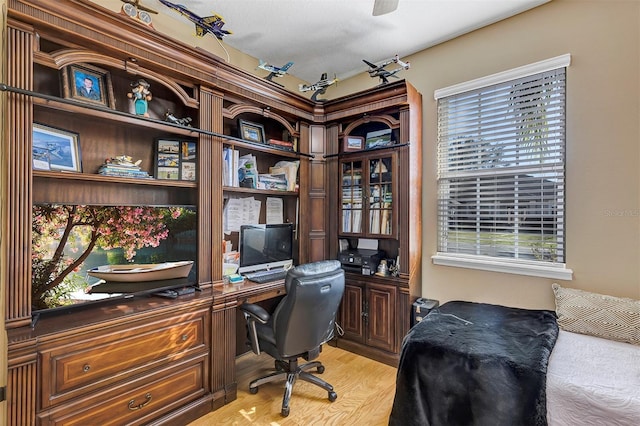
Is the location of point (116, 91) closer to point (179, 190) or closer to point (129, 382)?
point (179, 190)

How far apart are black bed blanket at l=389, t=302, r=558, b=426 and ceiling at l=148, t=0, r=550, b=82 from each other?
2.40 m

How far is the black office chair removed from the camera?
6.40 ft

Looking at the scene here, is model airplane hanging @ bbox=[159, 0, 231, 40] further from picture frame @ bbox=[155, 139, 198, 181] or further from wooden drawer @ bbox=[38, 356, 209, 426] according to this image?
wooden drawer @ bbox=[38, 356, 209, 426]

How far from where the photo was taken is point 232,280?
8.05ft

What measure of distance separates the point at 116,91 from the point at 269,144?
1.20 meters

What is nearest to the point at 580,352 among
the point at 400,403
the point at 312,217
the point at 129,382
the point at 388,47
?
the point at 400,403

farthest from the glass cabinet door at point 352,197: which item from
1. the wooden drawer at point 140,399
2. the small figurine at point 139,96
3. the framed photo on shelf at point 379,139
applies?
the small figurine at point 139,96

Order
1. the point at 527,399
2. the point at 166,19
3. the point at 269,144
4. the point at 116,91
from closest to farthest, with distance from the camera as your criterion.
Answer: the point at 527,399 → the point at 116,91 → the point at 166,19 → the point at 269,144

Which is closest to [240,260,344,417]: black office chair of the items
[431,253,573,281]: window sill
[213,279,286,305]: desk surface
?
[213,279,286,305]: desk surface

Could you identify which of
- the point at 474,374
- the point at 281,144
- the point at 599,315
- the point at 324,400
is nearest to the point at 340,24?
the point at 281,144

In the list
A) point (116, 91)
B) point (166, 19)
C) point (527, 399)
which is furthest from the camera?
point (166, 19)

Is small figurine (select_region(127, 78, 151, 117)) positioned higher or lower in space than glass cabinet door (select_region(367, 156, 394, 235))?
higher

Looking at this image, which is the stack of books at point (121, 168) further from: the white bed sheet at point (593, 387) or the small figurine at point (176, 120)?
the white bed sheet at point (593, 387)

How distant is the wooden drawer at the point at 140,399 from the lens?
151 cm
